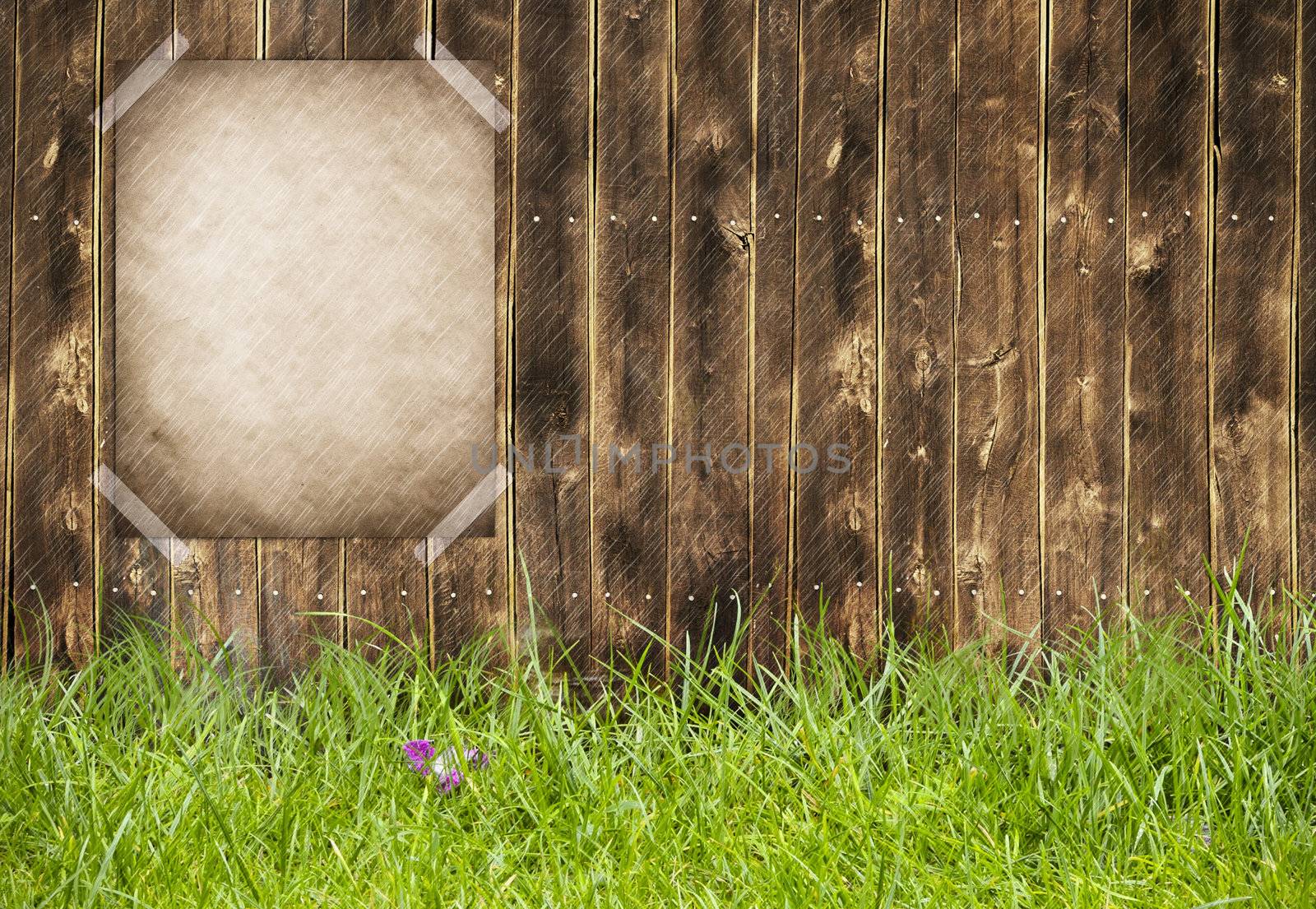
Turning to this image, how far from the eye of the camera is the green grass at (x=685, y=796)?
53.1 inches

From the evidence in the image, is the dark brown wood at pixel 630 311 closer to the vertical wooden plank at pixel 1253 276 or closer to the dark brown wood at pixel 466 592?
the dark brown wood at pixel 466 592

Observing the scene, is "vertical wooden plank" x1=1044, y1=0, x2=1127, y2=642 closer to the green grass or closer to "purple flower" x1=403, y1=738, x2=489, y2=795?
the green grass

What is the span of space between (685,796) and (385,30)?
156 centimetres

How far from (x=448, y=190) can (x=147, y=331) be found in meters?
0.66

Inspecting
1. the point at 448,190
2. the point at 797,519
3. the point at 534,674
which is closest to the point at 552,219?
the point at 448,190

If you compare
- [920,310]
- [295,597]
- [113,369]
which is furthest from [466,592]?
[920,310]

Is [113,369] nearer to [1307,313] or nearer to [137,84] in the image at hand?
[137,84]

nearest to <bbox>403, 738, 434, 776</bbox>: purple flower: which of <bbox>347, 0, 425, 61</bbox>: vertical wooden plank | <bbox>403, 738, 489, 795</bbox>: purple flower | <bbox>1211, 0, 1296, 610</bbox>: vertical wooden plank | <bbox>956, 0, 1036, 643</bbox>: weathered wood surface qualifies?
<bbox>403, 738, 489, 795</bbox>: purple flower

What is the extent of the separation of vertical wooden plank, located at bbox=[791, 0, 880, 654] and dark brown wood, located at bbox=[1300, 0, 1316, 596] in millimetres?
876

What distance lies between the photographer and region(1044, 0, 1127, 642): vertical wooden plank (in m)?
2.01

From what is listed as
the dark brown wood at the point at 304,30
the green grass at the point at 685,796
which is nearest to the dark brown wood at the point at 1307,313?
the green grass at the point at 685,796

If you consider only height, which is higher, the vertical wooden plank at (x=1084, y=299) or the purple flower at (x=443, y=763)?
the vertical wooden plank at (x=1084, y=299)

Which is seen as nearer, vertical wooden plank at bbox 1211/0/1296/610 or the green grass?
the green grass

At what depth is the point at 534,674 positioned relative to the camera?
2.07 meters
